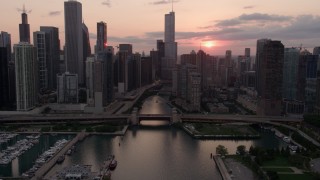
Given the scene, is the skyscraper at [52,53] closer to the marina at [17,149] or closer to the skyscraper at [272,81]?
the marina at [17,149]

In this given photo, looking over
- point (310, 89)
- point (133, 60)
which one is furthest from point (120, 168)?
point (133, 60)

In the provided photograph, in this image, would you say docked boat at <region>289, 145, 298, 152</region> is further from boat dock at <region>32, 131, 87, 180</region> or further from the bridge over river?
boat dock at <region>32, 131, 87, 180</region>

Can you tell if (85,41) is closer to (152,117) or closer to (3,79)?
(3,79)

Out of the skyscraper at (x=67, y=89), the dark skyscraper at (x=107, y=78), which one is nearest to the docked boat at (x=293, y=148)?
the dark skyscraper at (x=107, y=78)

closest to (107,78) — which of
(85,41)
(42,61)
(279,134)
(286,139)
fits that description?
(42,61)

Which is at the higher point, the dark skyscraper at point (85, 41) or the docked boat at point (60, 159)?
the dark skyscraper at point (85, 41)
